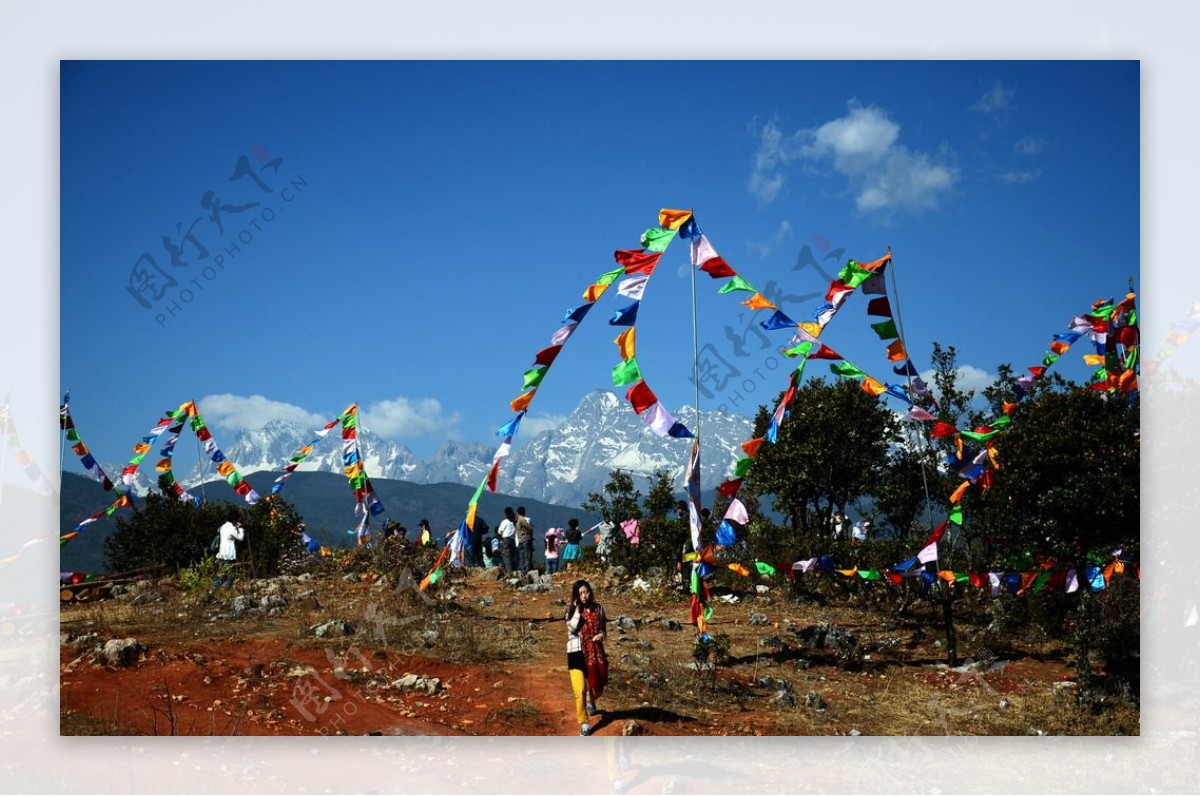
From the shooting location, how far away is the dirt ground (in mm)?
7355

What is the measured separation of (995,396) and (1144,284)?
6057 millimetres

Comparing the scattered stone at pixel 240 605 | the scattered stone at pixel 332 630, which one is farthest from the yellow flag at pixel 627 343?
the scattered stone at pixel 240 605

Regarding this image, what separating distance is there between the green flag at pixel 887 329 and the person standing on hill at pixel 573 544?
7123 millimetres

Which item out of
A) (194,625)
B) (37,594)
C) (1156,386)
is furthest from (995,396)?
(37,594)

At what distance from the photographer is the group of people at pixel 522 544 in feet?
47.4

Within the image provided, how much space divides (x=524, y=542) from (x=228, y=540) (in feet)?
12.1

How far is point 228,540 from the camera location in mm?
13297

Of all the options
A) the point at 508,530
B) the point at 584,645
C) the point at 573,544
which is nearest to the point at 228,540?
the point at 508,530

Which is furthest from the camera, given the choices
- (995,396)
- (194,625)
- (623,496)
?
(623,496)

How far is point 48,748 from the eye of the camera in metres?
7.29

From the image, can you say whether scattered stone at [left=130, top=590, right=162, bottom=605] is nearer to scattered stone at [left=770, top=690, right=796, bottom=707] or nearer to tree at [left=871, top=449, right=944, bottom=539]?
scattered stone at [left=770, top=690, right=796, bottom=707]

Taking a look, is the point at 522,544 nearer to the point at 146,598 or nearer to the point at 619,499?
the point at 619,499

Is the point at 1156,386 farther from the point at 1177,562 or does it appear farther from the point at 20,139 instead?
the point at 20,139

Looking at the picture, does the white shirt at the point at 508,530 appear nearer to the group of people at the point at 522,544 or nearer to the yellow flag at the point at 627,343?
the group of people at the point at 522,544
